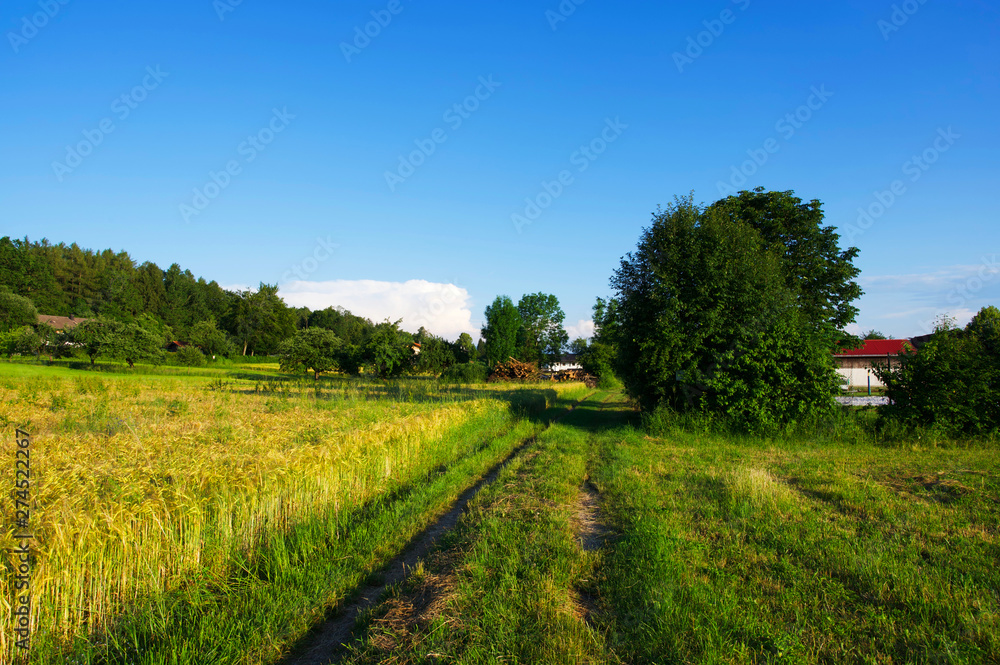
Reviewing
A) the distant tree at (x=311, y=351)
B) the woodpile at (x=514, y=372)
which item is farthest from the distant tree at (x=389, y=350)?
the woodpile at (x=514, y=372)

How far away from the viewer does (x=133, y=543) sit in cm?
436

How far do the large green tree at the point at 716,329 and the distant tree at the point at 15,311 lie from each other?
75.1 m

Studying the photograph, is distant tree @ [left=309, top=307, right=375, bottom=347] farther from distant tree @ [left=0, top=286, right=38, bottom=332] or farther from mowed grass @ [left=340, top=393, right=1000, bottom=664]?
mowed grass @ [left=340, top=393, right=1000, bottom=664]

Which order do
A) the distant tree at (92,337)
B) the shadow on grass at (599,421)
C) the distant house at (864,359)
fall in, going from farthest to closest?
the distant tree at (92,337)
the distant house at (864,359)
the shadow on grass at (599,421)

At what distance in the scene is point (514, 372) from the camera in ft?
167

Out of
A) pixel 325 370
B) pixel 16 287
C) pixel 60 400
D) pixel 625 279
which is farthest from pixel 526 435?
pixel 16 287

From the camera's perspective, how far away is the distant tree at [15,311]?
57.1 m

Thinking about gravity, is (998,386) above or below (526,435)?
above

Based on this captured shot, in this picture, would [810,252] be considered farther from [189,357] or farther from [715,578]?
[189,357]

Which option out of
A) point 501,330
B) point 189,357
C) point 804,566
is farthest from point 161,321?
point 804,566

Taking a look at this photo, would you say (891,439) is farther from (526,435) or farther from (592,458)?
(526,435)

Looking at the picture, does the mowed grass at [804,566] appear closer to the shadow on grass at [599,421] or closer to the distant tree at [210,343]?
the shadow on grass at [599,421]

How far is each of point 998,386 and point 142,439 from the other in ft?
68.2

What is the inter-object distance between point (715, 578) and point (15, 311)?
83801mm
